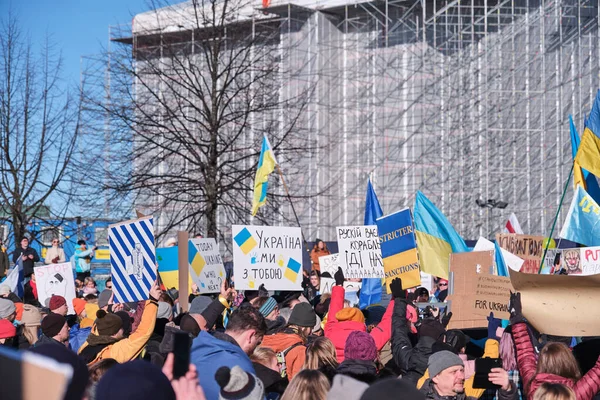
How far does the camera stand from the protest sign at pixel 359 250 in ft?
43.7

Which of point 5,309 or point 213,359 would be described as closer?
point 213,359

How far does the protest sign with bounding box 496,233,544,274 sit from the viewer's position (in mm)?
12570

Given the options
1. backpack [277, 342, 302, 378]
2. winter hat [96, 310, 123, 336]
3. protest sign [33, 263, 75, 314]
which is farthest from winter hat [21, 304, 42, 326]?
protest sign [33, 263, 75, 314]

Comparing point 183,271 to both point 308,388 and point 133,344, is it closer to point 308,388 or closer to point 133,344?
point 133,344

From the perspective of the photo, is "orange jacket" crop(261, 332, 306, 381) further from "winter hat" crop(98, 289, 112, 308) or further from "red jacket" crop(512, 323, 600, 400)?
"winter hat" crop(98, 289, 112, 308)

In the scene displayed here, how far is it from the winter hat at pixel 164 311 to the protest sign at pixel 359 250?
4.58 meters

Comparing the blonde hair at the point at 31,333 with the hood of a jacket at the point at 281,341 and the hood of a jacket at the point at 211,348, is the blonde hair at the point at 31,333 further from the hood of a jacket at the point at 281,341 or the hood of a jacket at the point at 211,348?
the hood of a jacket at the point at 211,348

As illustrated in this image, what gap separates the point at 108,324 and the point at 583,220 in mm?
5126

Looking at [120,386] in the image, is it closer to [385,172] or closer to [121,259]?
[121,259]

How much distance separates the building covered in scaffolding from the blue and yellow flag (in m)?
18.3

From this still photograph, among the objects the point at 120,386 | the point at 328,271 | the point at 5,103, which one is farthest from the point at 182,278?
the point at 5,103

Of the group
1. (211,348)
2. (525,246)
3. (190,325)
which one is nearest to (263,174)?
(525,246)

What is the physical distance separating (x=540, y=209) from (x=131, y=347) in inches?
972

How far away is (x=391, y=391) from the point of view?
2955 millimetres
